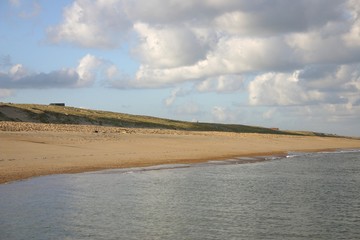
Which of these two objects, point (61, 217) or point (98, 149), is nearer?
point (61, 217)

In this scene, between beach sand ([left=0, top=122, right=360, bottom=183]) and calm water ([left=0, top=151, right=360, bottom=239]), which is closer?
calm water ([left=0, top=151, right=360, bottom=239])

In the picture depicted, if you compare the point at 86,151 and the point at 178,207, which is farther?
the point at 86,151

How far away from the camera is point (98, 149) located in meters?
39.7

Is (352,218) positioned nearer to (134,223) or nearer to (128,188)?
(134,223)

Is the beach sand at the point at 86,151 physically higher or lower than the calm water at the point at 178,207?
higher

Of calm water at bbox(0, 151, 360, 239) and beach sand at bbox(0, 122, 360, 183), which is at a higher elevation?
beach sand at bbox(0, 122, 360, 183)

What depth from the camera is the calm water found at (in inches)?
576

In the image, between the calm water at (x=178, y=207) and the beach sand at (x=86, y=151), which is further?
the beach sand at (x=86, y=151)

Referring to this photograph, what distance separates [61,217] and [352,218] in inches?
408

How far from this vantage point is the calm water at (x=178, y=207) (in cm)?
1463

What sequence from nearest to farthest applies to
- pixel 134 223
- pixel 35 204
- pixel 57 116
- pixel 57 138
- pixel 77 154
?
pixel 134 223 → pixel 35 204 → pixel 77 154 → pixel 57 138 → pixel 57 116

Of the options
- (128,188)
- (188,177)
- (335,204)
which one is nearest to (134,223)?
(128,188)

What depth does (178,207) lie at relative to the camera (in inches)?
731

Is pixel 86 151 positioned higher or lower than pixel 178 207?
higher
